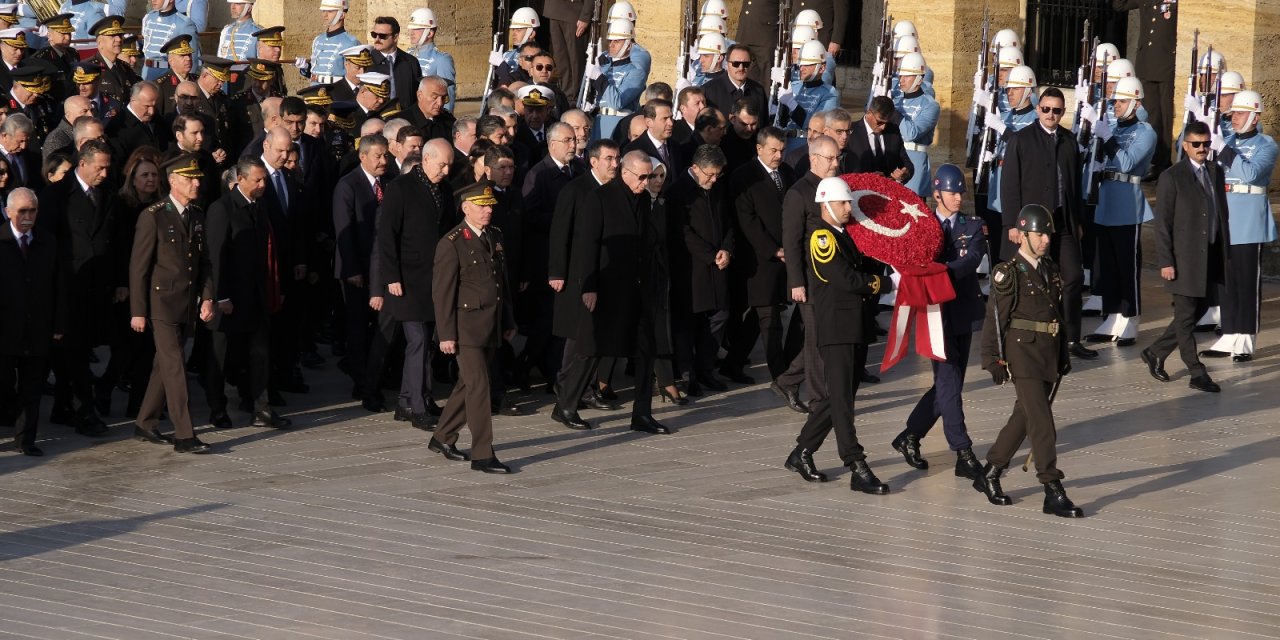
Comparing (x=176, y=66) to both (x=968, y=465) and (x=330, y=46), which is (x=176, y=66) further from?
(x=968, y=465)

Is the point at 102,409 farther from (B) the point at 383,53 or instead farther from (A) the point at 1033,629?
(A) the point at 1033,629

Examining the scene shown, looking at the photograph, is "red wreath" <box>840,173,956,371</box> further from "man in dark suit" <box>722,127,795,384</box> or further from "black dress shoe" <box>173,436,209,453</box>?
"black dress shoe" <box>173,436,209,453</box>

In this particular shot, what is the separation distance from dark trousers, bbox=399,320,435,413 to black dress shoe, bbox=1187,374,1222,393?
15.6ft

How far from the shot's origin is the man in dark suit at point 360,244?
39.9ft

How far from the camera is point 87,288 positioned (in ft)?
37.6

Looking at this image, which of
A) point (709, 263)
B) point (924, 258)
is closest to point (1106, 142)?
point (709, 263)

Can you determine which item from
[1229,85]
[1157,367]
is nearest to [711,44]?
[1229,85]

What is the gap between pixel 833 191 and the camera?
1011cm

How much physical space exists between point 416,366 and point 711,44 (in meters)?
6.07

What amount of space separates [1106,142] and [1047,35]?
8.89 metres

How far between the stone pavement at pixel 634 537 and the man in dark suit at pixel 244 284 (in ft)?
0.79

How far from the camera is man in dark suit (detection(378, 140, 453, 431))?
38.2 feet

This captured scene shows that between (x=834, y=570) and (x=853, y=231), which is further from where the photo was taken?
(x=853, y=231)

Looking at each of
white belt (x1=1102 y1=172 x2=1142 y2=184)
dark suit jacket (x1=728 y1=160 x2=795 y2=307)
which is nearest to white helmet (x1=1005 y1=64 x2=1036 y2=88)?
white belt (x1=1102 y1=172 x2=1142 y2=184)
